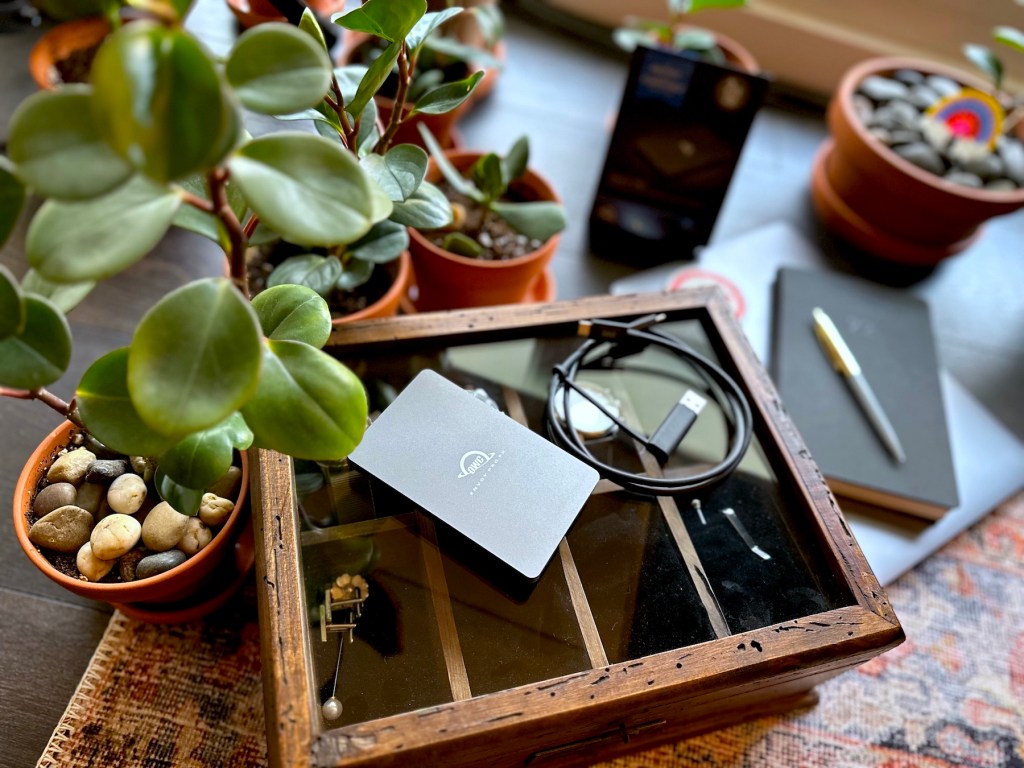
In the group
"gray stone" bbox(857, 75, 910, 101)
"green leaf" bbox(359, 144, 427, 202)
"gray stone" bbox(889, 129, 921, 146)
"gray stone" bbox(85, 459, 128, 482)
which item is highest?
"green leaf" bbox(359, 144, 427, 202)

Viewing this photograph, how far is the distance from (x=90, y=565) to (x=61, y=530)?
3 centimetres

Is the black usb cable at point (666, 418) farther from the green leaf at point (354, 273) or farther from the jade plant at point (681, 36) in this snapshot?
the jade plant at point (681, 36)

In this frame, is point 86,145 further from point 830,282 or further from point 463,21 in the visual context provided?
point 830,282

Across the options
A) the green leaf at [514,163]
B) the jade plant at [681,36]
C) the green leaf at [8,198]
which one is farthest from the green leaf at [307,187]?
the jade plant at [681,36]

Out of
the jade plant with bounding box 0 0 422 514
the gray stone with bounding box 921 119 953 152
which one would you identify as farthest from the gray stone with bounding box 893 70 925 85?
the jade plant with bounding box 0 0 422 514

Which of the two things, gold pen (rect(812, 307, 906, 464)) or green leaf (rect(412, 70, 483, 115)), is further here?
gold pen (rect(812, 307, 906, 464))

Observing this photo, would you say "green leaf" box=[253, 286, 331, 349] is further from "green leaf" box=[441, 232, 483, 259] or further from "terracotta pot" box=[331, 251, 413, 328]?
"green leaf" box=[441, 232, 483, 259]

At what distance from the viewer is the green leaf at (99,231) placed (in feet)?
1.17


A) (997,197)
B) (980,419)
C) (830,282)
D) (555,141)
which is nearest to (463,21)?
(555,141)

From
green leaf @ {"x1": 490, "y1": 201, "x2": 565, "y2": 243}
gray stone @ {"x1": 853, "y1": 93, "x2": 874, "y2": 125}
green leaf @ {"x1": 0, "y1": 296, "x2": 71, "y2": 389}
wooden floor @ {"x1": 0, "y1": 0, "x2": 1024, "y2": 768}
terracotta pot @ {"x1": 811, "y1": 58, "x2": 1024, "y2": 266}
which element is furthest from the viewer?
gray stone @ {"x1": 853, "y1": 93, "x2": 874, "y2": 125}

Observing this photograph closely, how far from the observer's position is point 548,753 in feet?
1.83

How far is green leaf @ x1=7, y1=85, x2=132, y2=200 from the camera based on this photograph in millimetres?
334

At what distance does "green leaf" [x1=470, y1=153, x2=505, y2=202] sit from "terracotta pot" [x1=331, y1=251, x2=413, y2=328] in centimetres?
11

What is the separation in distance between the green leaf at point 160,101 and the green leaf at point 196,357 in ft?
0.27
